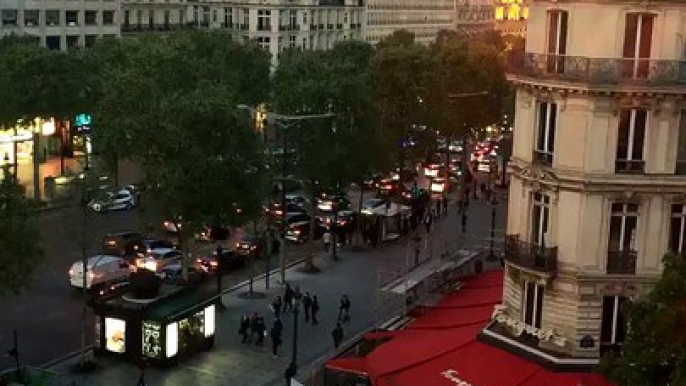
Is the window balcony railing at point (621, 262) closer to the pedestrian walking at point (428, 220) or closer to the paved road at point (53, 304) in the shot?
the paved road at point (53, 304)

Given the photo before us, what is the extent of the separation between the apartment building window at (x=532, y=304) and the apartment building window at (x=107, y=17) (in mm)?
75150

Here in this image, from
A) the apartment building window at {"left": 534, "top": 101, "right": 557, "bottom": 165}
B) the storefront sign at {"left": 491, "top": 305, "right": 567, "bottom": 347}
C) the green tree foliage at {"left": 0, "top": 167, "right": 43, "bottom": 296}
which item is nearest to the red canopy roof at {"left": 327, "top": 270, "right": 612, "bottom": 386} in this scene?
the storefront sign at {"left": 491, "top": 305, "right": 567, "bottom": 347}

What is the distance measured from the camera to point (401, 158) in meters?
75.3

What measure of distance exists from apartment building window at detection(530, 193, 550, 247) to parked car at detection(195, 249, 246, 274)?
72.5 feet

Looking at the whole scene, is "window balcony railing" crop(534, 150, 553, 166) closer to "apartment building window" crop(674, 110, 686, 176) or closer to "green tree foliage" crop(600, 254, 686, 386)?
"apartment building window" crop(674, 110, 686, 176)

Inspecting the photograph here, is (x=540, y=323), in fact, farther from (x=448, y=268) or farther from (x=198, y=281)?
(x=198, y=281)

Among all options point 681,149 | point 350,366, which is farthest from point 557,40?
point 350,366

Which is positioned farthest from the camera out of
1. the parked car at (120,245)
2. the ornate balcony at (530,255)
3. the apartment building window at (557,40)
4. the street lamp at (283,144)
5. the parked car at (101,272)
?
the parked car at (120,245)

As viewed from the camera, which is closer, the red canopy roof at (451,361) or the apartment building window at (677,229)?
the red canopy roof at (451,361)

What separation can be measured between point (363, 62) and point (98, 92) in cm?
2573

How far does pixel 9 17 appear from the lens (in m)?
92.9

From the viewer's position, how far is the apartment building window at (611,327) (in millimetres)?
34969

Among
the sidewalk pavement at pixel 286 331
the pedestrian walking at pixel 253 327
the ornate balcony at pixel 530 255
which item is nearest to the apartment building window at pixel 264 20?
the sidewalk pavement at pixel 286 331

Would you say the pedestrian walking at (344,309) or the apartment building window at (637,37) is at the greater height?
the apartment building window at (637,37)
